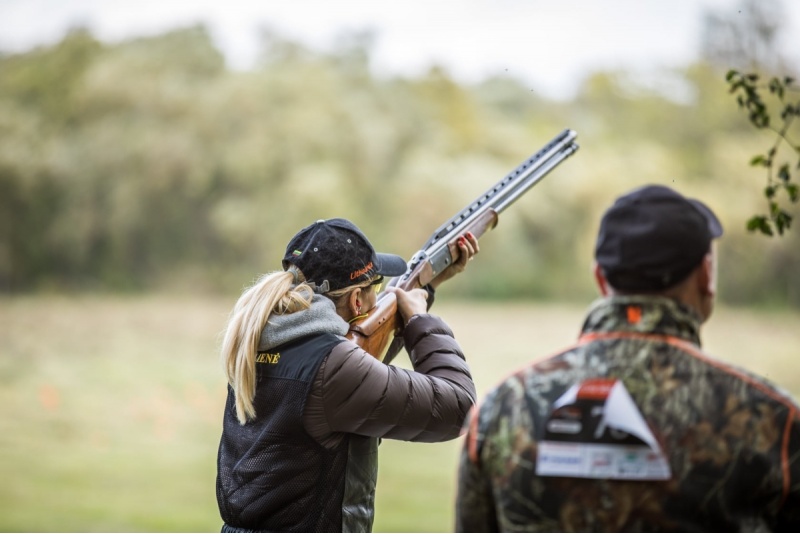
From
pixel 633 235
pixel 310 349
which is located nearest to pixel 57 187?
pixel 310 349

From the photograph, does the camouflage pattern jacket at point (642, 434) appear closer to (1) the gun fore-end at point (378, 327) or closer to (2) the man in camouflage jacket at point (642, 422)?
(2) the man in camouflage jacket at point (642, 422)

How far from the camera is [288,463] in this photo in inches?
61.4

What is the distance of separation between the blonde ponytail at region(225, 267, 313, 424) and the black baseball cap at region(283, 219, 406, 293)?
0.18ft

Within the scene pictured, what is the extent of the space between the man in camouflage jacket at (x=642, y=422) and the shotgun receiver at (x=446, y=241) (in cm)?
76

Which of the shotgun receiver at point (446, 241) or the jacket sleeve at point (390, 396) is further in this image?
the shotgun receiver at point (446, 241)

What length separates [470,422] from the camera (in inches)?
42.1

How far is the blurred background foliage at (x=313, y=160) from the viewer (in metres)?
10.4

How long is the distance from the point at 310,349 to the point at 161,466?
346 inches

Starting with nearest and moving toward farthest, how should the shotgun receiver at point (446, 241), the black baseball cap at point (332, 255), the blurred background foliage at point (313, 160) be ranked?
the black baseball cap at point (332, 255) < the shotgun receiver at point (446, 241) < the blurred background foliage at point (313, 160)

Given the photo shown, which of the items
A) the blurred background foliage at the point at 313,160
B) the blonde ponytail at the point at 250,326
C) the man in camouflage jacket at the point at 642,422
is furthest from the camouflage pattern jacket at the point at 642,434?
the blurred background foliage at the point at 313,160

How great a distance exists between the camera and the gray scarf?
157cm

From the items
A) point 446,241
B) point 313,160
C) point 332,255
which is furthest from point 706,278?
point 313,160

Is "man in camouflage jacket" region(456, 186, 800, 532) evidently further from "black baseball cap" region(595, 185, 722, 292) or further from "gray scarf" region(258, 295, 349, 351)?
"gray scarf" region(258, 295, 349, 351)

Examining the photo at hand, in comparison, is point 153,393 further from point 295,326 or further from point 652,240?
point 652,240
